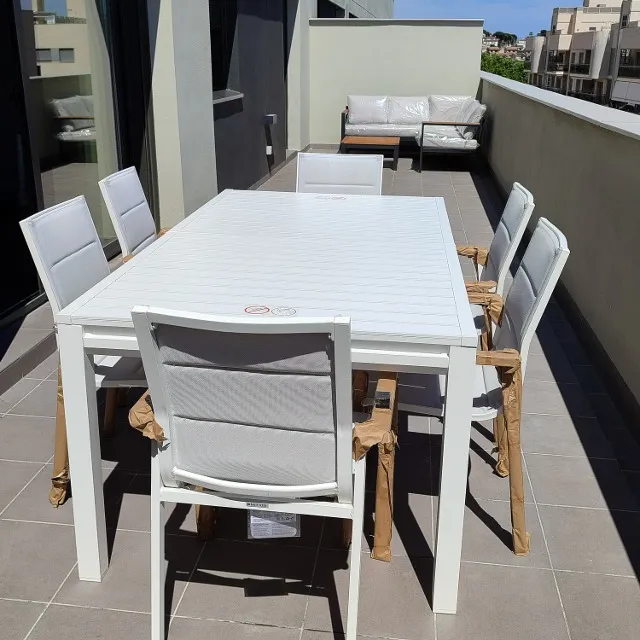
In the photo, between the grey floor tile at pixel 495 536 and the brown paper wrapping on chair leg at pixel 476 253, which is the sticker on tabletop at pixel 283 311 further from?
the brown paper wrapping on chair leg at pixel 476 253

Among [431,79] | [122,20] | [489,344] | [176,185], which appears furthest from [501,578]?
[431,79]

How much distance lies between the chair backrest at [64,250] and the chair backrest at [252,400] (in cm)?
82

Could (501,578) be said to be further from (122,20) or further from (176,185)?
(122,20)

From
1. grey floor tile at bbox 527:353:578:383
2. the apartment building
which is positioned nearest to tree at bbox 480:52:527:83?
the apartment building

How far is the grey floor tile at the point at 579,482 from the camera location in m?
2.48

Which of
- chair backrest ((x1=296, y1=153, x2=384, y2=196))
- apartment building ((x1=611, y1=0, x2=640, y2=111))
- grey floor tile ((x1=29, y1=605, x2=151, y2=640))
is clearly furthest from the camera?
apartment building ((x1=611, y1=0, x2=640, y2=111))

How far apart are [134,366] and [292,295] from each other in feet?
2.24

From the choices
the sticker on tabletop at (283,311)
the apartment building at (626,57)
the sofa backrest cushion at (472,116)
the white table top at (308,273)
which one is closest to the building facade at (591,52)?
the apartment building at (626,57)

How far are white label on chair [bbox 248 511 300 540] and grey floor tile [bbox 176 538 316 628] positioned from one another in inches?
13.0

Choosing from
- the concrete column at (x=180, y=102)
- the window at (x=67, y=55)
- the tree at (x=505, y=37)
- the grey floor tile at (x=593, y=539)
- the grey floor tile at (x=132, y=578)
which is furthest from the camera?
the tree at (x=505, y=37)

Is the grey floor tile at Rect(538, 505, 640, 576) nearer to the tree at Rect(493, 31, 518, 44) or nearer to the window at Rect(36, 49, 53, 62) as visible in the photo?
the window at Rect(36, 49, 53, 62)

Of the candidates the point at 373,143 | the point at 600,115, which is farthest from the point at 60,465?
the point at 373,143

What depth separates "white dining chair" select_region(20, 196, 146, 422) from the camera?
2254 millimetres

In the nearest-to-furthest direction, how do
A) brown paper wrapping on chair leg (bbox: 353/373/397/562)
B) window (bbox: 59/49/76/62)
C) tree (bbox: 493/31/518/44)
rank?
brown paper wrapping on chair leg (bbox: 353/373/397/562), window (bbox: 59/49/76/62), tree (bbox: 493/31/518/44)
